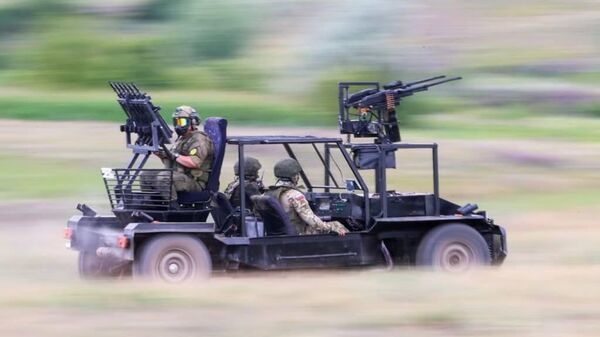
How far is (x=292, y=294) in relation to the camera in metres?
10.4

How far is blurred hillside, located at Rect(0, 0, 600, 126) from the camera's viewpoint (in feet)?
111

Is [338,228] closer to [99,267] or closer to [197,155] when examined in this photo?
[197,155]

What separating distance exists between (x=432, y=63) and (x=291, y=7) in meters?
10.3

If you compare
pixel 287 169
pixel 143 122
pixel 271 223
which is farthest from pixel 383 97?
pixel 143 122

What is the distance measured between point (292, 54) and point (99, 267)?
2744 centimetres

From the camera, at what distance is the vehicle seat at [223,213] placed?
498 inches

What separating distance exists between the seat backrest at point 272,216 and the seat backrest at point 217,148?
0.44 meters

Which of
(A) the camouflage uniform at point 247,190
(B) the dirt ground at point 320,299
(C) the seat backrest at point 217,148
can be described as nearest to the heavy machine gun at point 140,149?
(C) the seat backrest at point 217,148

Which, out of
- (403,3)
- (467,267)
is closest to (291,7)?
(403,3)

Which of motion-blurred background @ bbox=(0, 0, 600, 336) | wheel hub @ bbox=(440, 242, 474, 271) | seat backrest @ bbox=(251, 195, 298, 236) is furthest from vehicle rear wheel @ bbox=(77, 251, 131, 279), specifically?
wheel hub @ bbox=(440, 242, 474, 271)

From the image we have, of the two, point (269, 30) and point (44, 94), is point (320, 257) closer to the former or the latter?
point (44, 94)

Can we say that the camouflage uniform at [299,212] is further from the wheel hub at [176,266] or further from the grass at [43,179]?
the grass at [43,179]

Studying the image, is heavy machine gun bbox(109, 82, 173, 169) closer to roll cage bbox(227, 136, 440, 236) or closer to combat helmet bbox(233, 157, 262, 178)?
roll cage bbox(227, 136, 440, 236)

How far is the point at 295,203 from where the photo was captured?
1270cm
